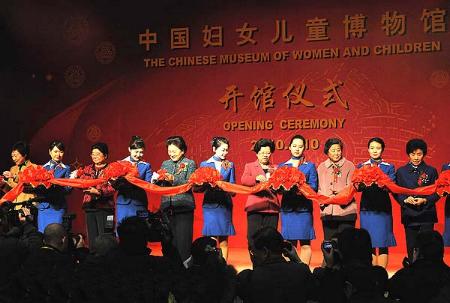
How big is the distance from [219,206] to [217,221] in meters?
0.13

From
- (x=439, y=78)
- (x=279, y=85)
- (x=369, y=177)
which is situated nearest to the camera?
(x=369, y=177)

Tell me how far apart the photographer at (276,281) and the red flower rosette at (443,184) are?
2581 millimetres

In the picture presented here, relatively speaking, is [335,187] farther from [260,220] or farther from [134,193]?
[134,193]

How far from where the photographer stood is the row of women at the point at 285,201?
5.81m

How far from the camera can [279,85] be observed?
8.09 m

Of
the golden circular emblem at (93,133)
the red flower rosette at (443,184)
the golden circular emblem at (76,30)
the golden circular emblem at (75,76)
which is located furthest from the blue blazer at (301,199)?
the golden circular emblem at (76,30)

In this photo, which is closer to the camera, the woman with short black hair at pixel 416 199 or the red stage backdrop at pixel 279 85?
the woman with short black hair at pixel 416 199

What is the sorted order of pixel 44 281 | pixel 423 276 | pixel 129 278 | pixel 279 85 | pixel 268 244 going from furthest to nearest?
pixel 279 85 → pixel 268 244 → pixel 423 276 → pixel 44 281 → pixel 129 278

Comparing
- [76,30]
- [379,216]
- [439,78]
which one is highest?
[76,30]

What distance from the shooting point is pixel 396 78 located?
777cm

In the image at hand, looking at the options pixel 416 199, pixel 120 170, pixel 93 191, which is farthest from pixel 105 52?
pixel 416 199

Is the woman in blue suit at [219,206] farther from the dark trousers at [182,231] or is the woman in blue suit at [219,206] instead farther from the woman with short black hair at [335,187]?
the woman with short black hair at [335,187]

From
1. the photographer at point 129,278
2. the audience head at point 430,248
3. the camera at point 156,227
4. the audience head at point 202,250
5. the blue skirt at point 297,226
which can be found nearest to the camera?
the photographer at point 129,278

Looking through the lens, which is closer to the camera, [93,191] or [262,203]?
[262,203]
